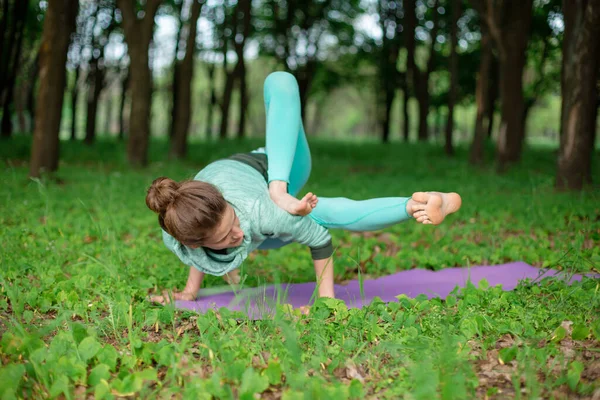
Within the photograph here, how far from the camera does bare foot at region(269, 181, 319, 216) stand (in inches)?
114

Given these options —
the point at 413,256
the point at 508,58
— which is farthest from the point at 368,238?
the point at 508,58

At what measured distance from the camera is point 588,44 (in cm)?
678

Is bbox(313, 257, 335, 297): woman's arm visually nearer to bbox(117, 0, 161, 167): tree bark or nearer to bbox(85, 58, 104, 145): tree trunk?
bbox(117, 0, 161, 167): tree bark

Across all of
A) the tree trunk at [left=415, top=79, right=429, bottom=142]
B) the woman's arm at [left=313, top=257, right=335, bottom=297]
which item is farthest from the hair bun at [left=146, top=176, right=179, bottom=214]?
the tree trunk at [left=415, top=79, right=429, bottom=142]

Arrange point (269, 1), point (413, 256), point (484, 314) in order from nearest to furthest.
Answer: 1. point (484, 314)
2. point (413, 256)
3. point (269, 1)

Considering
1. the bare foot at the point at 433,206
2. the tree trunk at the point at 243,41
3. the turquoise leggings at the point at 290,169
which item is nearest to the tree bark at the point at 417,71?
the tree trunk at the point at 243,41

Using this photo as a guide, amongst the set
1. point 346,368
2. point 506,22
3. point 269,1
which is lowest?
point 346,368

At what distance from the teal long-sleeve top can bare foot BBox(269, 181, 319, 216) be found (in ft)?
0.12

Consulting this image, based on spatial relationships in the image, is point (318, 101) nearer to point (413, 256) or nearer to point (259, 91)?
point (259, 91)

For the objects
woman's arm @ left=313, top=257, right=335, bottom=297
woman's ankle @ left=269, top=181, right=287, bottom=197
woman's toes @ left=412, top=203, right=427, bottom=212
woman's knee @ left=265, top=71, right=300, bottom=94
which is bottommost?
woman's arm @ left=313, top=257, right=335, bottom=297

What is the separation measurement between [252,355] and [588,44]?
20.5 feet

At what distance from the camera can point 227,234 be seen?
113 inches

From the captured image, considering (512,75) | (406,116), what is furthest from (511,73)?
(406,116)

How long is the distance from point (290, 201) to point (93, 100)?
1712cm
